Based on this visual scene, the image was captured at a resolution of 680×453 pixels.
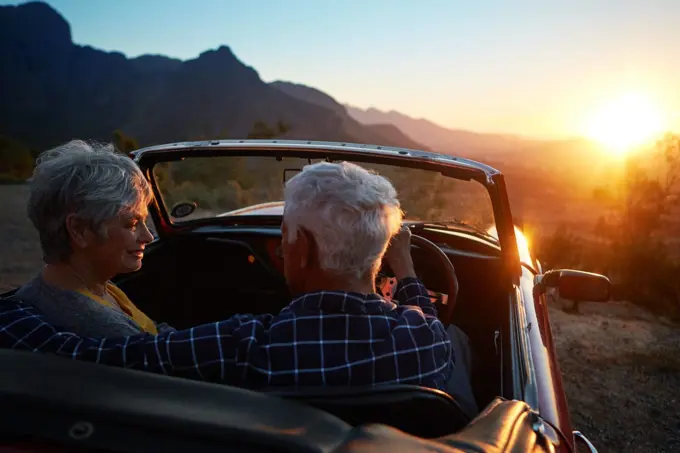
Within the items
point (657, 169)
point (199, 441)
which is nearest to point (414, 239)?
point (199, 441)

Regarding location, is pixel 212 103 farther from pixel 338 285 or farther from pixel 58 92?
pixel 338 285

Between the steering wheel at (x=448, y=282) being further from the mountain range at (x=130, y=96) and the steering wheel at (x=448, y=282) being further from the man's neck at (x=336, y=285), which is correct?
the mountain range at (x=130, y=96)

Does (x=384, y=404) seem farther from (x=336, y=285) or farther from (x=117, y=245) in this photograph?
(x=117, y=245)

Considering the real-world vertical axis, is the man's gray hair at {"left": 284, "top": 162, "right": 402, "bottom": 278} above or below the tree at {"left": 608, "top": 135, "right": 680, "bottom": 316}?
above

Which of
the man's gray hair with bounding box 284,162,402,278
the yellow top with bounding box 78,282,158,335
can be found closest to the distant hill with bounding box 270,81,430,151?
the yellow top with bounding box 78,282,158,335

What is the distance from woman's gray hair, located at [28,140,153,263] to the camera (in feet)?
6.16

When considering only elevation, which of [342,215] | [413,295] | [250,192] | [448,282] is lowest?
[250,192]

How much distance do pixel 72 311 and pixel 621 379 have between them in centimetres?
522

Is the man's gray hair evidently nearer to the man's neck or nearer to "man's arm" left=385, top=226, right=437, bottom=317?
the man's neck

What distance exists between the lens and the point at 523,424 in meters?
1.42

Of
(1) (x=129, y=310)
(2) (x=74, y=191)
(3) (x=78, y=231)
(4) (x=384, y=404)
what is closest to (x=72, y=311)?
(3) (x=78, y=231)

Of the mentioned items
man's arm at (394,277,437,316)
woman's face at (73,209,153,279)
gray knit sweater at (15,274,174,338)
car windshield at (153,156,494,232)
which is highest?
woman's face at (73,209,153,279)

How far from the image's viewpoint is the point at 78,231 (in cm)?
194

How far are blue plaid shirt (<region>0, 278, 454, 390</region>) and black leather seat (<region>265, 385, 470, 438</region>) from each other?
16 cm
